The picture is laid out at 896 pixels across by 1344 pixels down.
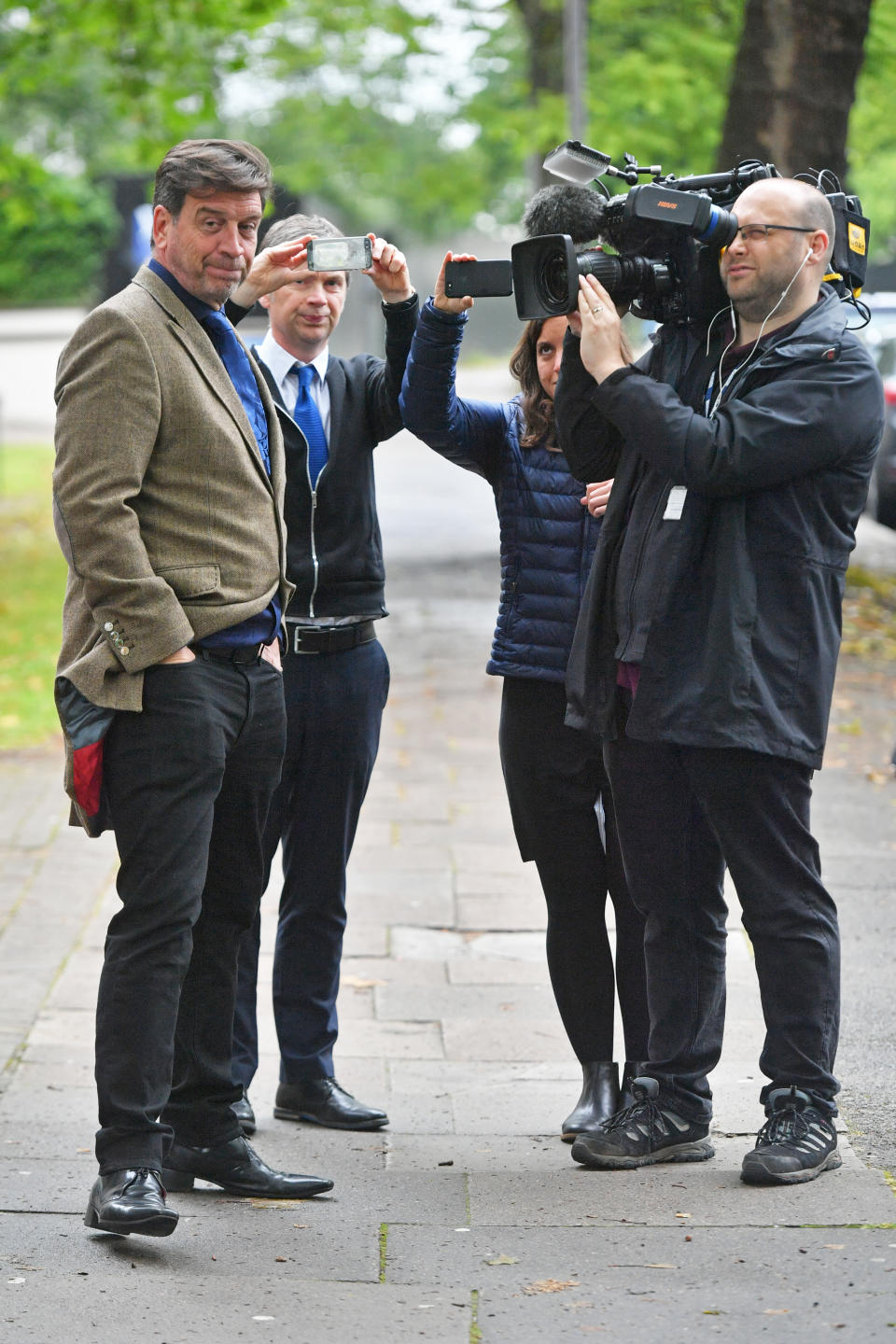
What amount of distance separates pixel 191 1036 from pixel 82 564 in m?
1.04

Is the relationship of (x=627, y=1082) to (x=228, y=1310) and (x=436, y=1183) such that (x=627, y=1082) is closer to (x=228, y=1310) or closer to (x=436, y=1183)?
(x=436, y=1183)

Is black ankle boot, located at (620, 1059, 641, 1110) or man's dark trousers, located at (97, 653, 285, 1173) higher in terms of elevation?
man's dark trousers, located at (97, 653, 285, 1173)

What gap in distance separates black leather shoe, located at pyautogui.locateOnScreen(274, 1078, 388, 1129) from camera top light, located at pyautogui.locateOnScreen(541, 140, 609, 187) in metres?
2.22

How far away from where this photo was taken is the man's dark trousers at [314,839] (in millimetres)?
4258

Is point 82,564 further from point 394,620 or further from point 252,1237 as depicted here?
point 394,620

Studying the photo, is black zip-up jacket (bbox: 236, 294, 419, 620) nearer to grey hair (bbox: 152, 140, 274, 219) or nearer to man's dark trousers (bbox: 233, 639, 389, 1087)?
man's dark trousers (bbox: 233, 639, 389, 1087)

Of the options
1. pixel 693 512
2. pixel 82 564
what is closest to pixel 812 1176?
pixel 693 512

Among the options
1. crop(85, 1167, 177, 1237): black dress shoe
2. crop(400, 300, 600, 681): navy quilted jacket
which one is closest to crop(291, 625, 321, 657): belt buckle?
crop(400, 300, 600, 681): navy quilted jacket

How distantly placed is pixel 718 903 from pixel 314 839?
3.32ft

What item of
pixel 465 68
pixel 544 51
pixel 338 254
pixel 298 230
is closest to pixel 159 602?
pixel 338 254

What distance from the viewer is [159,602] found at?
3.38 m

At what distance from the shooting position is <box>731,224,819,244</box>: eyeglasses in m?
3.63

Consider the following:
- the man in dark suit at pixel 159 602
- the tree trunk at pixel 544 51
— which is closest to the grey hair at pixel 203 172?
the man in dark suit at pixel 159 602

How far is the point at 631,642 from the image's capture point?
147 inches
